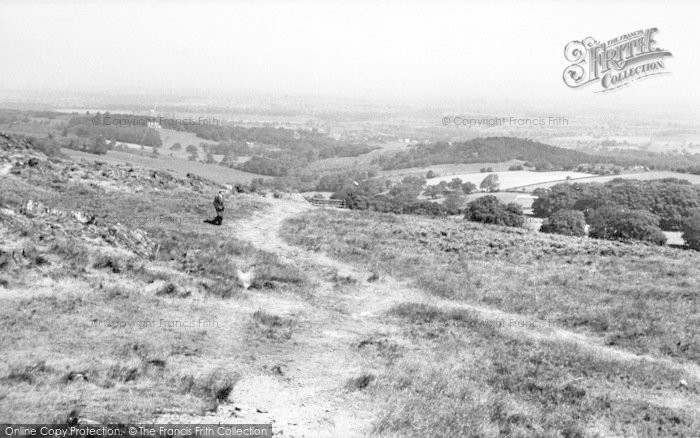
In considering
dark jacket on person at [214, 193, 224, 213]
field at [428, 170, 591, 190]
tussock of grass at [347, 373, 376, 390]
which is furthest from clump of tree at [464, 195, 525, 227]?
field at [428, 170, 591, 190]

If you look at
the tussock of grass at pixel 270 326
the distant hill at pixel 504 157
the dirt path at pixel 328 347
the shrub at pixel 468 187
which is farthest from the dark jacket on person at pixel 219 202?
the distant hill at pixel 504 157

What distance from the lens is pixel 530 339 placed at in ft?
49.9

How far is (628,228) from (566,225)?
6.14 metres

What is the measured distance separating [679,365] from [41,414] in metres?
13.5

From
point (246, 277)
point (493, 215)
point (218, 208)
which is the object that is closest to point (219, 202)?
point (218, 208)

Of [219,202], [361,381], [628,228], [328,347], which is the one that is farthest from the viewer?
[628,228]

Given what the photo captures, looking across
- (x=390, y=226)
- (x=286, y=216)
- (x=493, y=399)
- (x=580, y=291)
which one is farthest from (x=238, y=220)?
(x=493, y=399)

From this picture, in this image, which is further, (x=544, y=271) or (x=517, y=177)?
(x=517, y=177)

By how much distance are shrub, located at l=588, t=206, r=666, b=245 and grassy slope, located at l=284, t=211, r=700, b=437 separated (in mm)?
19134

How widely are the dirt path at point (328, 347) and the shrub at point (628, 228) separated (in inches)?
1241

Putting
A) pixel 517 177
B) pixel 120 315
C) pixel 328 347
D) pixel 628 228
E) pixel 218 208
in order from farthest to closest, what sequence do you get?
pixel 517 177 → pixel 628 228 → pixel 218 208 → pixel 120 315 → pixel 328 347

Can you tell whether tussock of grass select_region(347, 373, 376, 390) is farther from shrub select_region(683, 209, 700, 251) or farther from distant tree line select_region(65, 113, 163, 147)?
distant tree line select_region(65, 113, 163, 147)

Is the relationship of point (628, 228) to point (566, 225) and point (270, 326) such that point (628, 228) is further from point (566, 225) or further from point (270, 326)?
point (270, 326)

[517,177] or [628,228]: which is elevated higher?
[628,228]
